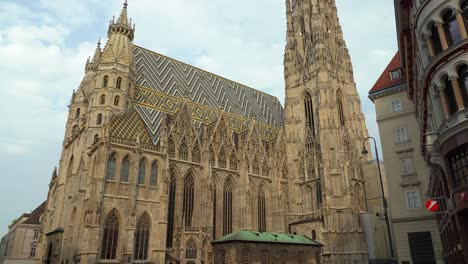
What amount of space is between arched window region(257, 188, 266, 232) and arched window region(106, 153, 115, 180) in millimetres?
19691

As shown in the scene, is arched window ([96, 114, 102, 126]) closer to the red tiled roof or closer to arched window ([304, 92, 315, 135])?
the red tiled roof

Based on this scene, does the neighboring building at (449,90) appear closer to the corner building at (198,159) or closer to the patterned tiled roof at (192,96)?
the corner building at (198,159)

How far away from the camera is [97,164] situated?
3291 centimetres

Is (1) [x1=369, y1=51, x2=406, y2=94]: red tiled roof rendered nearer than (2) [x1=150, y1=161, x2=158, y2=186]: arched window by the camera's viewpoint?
Yes

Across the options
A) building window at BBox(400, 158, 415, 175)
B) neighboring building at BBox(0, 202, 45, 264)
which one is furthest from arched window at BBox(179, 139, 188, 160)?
neighboring building at BBox(0, 202, 45, 264)

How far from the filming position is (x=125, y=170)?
114 feet

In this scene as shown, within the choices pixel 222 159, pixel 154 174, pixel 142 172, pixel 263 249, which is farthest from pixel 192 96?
pixel 263 249

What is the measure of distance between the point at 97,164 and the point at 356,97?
126ft

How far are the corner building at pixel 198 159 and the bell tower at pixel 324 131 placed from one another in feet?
0.54

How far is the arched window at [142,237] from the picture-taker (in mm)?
32938

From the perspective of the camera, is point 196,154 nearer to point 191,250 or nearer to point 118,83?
point 191,250

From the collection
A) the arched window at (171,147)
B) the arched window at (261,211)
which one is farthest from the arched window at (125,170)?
the arched window at (261,211)

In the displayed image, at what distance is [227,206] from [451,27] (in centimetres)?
3280

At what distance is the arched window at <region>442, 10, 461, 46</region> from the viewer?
14.2m
